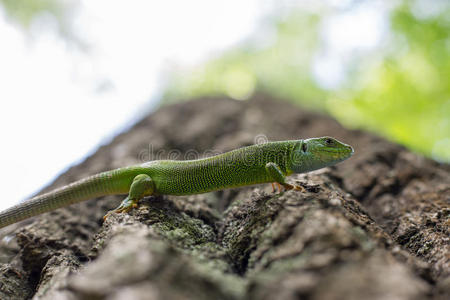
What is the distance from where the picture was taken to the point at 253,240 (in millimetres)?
3572

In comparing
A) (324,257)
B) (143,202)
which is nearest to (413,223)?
(324,257)

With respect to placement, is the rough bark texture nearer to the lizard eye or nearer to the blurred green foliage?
the lizard eye

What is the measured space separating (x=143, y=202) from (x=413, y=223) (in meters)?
4.09

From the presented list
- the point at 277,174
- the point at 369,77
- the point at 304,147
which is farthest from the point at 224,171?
the point at 369,77

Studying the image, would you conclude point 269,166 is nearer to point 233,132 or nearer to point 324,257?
point 324,257

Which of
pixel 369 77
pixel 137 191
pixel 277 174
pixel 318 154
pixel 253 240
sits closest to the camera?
pixel 253 240

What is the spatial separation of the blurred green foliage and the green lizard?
536 cm

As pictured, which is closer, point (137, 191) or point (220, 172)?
point (137, 191)

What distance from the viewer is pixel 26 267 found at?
15.0 ft

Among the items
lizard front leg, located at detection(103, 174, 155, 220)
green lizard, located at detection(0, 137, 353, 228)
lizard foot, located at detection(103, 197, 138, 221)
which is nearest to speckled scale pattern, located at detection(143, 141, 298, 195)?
green lizard, located at detection(0, 137, 353, 228)

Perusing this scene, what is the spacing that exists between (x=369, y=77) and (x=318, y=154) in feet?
36.1

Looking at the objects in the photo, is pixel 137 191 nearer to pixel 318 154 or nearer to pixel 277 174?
pixel 277 174

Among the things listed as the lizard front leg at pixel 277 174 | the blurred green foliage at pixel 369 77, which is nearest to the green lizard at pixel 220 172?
the lizard front leg at pixel 277 174

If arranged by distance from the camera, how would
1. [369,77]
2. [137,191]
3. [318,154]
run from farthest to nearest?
[369,77]
[318,154]
[137,191]
